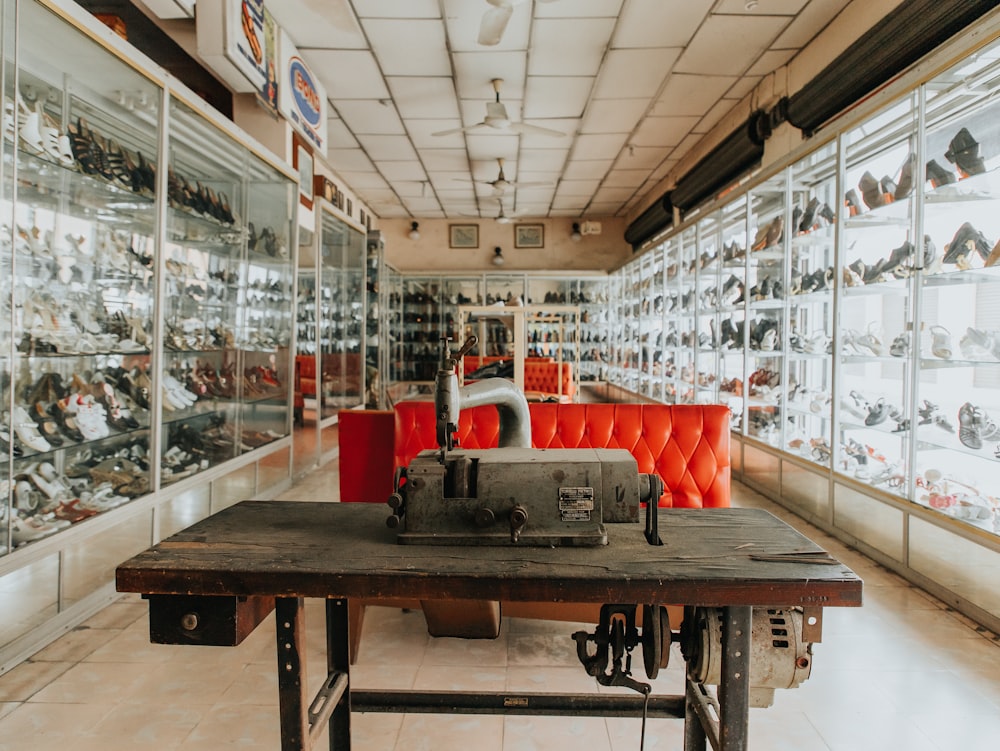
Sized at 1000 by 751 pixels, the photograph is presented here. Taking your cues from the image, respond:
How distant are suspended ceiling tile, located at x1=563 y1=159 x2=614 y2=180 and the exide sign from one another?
3.92m

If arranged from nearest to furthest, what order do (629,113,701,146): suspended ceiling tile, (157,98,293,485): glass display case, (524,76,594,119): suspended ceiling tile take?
1. (157,98,293,485): glass display case
2. (524,76,594,119): suspended ceiling tile
3. (629,113,701,146): suspended ceiling tile

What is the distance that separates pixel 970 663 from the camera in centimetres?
230

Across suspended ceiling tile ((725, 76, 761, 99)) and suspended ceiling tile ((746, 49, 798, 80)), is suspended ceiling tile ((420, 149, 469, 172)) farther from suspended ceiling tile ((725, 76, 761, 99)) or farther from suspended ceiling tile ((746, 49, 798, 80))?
suspended ceiling tile ((746, 49, 798, 80))

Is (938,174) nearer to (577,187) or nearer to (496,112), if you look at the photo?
(496,112)

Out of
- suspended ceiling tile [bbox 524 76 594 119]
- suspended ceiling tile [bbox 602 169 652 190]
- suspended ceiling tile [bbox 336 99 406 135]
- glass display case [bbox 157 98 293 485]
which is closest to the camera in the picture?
glass display case [bbox 157 98 293 485]

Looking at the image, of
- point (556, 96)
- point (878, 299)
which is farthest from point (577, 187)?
point (878, 299)

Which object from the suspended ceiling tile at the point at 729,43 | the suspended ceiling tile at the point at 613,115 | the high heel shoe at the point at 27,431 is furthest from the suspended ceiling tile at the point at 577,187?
the high heel shoe at the point at 27,431

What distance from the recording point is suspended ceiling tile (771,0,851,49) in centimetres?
429

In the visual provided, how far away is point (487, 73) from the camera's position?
5602mm

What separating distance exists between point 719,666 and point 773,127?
530cm

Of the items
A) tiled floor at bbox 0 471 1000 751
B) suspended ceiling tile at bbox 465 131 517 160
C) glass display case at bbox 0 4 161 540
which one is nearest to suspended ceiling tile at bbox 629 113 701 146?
suspended ceiling tile at bbox 465 131 517 160

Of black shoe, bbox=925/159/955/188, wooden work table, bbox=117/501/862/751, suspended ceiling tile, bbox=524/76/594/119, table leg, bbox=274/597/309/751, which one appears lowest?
table leg, bbox=274/597/309/751

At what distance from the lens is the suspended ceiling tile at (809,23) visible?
4.29m

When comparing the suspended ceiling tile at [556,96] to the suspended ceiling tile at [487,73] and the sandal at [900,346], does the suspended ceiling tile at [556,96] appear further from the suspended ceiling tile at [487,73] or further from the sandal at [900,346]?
the sandal at [900,346]
